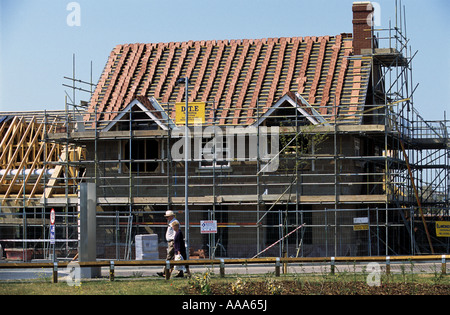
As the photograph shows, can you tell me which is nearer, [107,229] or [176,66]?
[107,229]

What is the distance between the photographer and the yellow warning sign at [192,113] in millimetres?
35625

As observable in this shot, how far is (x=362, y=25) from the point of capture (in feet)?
127

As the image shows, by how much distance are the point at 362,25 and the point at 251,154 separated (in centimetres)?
804

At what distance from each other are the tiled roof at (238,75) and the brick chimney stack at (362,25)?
17.2 inches

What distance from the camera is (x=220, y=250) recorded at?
35.3 metres

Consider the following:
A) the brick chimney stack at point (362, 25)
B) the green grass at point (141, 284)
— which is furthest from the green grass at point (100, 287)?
the brick chimney stack at point (362, 25)

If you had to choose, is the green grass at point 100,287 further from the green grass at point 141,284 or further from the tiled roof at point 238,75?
the tiled roof at point 238,75

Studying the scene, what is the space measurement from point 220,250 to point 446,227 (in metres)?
9.24

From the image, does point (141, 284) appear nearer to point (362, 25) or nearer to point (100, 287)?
point (100, 287)

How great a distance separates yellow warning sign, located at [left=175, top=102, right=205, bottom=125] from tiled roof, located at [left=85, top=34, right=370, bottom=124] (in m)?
1.02

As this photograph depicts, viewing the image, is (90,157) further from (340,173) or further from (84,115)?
(340,173)


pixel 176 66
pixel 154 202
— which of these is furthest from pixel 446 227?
pixel 176 66
